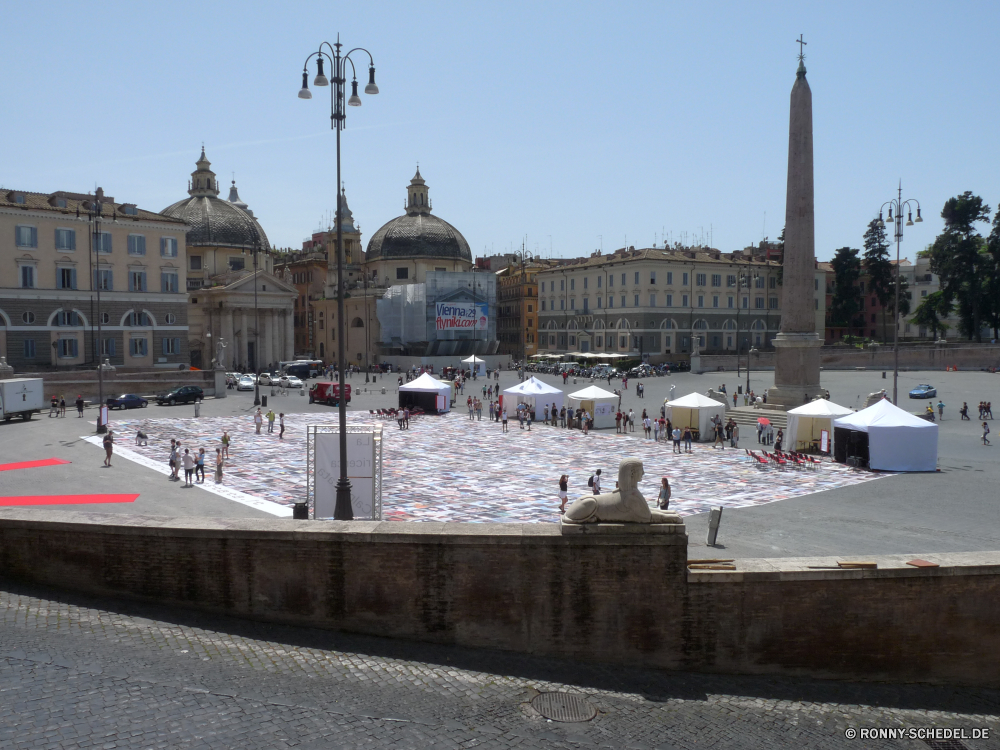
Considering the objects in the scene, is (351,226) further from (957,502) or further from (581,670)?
(581,670)

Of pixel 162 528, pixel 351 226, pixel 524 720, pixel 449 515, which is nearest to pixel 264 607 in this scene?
pixel 162 528

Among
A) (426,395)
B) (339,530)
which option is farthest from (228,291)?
(339,530)

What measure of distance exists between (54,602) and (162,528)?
1351 millimetres

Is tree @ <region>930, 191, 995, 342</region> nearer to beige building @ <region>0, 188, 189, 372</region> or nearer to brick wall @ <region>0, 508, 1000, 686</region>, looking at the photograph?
beige building @ <region>0, 188, 189, 372</region>

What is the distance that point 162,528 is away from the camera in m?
8.48

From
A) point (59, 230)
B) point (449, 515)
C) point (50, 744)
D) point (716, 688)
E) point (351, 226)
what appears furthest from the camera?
point (351, 226)

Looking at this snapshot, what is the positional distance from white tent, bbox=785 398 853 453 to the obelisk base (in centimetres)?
633

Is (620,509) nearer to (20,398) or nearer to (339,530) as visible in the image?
(339,530)

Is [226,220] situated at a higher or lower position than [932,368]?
Result: higher

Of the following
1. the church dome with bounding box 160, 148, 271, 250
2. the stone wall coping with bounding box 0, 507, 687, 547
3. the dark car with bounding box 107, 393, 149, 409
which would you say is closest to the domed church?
the church dome with bounding box 160, 148, 271, 250

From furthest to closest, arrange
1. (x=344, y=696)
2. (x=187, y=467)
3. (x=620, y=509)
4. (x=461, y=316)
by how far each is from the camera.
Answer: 1. (x=461, y=316)
2. (x=187, y=467)
3. (x=620, y=509)
4. (x=344, y=696)

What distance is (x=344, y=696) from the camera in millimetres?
7043

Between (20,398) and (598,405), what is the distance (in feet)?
77.8

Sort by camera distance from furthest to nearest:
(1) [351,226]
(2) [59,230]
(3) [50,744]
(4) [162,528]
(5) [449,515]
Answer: (1) [351,226] < (2) [59,230] < (5) [449,515] < (4) [162,528] < (3) [50,744]
